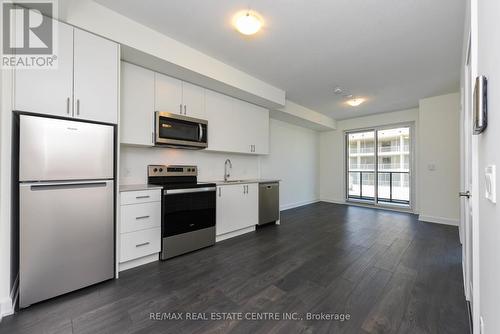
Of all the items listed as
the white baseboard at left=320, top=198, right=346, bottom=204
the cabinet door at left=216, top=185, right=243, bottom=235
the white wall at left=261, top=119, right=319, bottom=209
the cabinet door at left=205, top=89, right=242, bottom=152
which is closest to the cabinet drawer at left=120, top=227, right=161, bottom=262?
the cabinet door at left=216, top=185, right=243, bottom=235

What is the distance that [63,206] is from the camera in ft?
6.06

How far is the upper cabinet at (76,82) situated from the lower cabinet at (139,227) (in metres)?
0.91

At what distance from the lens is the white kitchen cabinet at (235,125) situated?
3438 mm

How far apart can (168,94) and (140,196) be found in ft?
4.77

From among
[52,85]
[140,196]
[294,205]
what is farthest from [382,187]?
[52,85]

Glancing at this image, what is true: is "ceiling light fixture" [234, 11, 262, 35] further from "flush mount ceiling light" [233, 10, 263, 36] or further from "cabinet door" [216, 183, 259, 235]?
"cabinet door" [216, 183, 259, 235]

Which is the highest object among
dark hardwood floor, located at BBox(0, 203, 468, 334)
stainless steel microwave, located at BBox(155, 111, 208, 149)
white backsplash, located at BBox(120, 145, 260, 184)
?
stainless steel microwave, located at BBox(155, 111, 208, 149)

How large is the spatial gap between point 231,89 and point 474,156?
9.64 ft

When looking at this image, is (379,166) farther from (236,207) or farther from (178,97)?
(178,97)

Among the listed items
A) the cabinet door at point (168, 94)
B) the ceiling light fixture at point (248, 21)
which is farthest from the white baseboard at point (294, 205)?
the ceiling light fixture at point (248, 21)

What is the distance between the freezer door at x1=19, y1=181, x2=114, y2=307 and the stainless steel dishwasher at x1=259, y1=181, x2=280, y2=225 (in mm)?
2477

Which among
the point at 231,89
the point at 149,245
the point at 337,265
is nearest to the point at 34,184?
the point at 149,245

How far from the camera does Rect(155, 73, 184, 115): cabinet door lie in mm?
2813

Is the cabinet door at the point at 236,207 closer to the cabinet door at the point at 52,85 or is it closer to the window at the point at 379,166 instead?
the cabinet door at the point at 52,85
